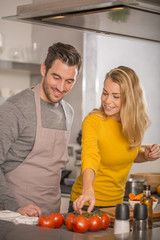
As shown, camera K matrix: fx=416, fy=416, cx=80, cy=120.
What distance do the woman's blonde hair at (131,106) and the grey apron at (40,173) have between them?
30 centimetres

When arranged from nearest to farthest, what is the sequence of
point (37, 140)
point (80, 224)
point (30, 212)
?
point (80, 224) < point (30, 212) < point (37, 140)

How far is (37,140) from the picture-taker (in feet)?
6.86

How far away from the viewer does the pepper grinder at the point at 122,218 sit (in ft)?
4.81

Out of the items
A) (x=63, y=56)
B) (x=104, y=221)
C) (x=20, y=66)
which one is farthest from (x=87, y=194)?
(x=20, y=66)

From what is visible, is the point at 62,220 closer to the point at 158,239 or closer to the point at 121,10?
the point at 158,239

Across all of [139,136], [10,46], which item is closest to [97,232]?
[139,136]

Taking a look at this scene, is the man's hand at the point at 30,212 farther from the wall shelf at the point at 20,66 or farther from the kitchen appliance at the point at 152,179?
the wall shelf at the point at 20,66

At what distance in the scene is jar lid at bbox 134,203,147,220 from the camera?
1.50 metres

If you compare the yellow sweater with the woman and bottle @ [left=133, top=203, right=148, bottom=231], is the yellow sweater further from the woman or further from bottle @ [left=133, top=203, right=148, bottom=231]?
bottle @ [left=133, top=203, right=148, bottom=231]

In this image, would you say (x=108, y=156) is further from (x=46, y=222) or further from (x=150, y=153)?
(x=46, y=222)

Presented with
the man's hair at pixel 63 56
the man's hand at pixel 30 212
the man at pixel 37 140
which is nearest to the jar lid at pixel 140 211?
the man's hand at pixel 30 212

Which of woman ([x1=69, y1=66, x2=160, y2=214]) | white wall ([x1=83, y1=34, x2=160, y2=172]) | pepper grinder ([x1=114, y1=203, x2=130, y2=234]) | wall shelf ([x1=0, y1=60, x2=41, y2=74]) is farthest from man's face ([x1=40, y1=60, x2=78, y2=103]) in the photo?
white wall ([x1=83, y1=34, x2=160, y2=172])

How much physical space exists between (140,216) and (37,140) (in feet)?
2.51

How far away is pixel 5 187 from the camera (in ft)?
6.52
